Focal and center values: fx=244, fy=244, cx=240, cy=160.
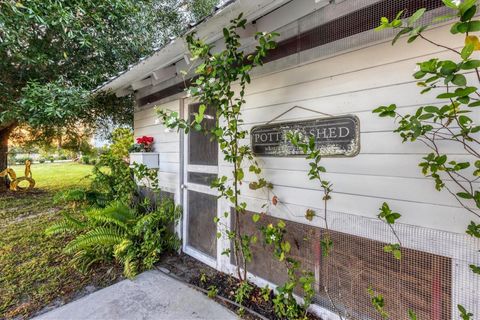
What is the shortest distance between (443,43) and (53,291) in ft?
12.3

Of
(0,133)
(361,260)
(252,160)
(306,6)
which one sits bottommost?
(361,260)

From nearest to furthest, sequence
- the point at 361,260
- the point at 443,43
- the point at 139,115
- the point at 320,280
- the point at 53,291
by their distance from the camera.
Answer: the point at 443,43 < the point at 361,260 < the point at 320,280 < the point at 53,291 < the point at 139,115

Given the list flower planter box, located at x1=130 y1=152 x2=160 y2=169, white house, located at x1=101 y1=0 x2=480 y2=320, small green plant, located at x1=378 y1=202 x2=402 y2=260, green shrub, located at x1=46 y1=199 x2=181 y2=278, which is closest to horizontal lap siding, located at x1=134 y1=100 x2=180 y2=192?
flower planter box, located at x1=130 y1=152 x2=160 y2=169

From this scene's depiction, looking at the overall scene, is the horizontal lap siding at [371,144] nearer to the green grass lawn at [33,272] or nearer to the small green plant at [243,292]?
the small green plant at [243,292]

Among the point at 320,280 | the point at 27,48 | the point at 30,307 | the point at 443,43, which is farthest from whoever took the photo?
the point at 27,48

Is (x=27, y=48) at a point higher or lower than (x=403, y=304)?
higher

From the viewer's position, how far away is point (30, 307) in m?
2.21

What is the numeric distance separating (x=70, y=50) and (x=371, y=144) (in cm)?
473

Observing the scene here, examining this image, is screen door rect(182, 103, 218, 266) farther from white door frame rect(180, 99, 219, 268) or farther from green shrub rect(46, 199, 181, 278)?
Result: green shrub rect(46, 199, 181, 278)

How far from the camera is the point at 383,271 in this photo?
1590mm

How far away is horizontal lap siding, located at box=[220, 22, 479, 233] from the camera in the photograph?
1.38 m

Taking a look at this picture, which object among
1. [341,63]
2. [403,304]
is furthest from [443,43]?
[403,304]

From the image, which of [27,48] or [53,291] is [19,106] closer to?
[27,48]

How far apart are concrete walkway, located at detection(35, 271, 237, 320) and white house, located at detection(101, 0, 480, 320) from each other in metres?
0.58
